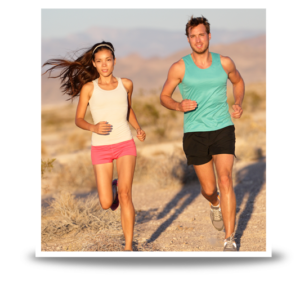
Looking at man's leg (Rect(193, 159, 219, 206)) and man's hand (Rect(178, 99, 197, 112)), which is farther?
man's leg (Rect(193, 159, 219, 206))

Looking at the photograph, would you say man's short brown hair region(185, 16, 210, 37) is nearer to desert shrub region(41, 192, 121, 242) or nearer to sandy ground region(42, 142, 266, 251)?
sandy ground region(42, 142, 266, 251)

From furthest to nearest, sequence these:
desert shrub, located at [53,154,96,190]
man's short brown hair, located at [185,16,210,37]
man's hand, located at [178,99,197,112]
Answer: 1. desert shrub, located at [53,154,96,190]
2. man's short brown hair, located at [185,16,210,37]
3. man's hand, located at [178,99,197,112]

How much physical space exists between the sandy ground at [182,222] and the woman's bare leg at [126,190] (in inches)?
30.1

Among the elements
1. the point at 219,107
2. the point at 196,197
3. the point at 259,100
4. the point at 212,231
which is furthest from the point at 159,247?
the point at 259,100

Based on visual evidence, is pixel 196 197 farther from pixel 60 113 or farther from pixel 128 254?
pixel 60 113

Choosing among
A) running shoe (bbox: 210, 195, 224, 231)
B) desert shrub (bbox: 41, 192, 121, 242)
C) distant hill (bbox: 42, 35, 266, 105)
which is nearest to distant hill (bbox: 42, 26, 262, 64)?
distant hill (bbox: 42, 35, 266, 105)

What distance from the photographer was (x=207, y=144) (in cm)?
613

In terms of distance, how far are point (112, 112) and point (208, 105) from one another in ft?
3.57

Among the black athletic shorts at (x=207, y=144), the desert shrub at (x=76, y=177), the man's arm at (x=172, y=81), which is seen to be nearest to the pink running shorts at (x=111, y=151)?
the man's arm at (x=172, y=81)

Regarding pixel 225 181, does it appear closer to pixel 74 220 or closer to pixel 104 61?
pixel 104 61

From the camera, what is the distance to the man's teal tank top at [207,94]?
19.6 feet

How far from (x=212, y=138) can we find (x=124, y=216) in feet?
4.39

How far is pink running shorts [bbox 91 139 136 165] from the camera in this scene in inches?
233
